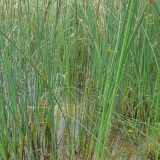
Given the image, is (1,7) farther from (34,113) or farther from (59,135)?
(59,135)

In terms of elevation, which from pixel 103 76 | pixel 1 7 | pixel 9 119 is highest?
pixel 1 7

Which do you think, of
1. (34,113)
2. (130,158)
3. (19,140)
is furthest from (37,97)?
(130,158)

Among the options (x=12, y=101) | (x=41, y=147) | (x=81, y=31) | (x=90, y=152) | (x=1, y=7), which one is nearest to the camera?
(x=12, y=101)

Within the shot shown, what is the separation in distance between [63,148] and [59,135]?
0.53 ft

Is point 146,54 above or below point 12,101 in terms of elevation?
above

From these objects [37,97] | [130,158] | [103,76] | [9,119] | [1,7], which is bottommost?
[130,158]

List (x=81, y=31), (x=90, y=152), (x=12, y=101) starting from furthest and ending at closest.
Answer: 1. (x=81, y=31)
2. (x=90, y=152)
3. (x=12, y=101)

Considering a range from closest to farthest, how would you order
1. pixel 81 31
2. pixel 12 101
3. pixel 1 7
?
pixel 12 101, pixel 1 7, pixel 81 31

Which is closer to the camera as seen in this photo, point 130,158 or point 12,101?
point 12,101

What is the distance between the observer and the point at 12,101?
130 centimetres

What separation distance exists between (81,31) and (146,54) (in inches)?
39.1

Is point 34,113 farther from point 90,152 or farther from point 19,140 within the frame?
point 90,152

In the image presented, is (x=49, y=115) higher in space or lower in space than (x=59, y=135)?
higher

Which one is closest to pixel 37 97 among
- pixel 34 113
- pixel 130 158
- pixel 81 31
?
pixel 34 113
